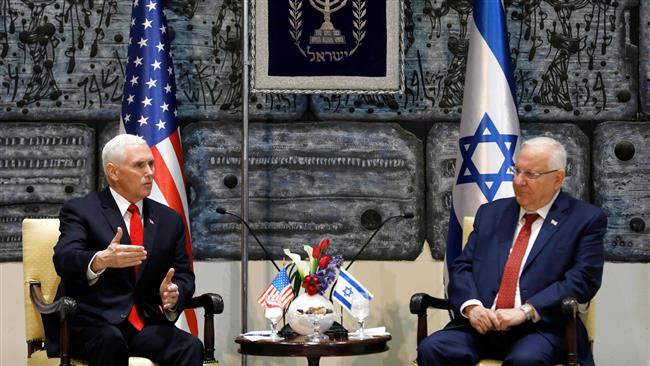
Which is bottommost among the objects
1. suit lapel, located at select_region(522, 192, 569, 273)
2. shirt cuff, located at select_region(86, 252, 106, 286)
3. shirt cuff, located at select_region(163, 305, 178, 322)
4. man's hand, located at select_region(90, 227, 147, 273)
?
shirt cuff, located at select_region(163, 305, 178, 322)

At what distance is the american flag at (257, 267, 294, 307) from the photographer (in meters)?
4.65

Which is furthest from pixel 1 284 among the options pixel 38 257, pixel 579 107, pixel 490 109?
pixel 579 107

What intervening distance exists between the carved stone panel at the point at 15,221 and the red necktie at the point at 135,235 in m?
1.50

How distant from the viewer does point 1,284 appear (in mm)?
5949

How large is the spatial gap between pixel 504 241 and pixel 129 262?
60.1 inches

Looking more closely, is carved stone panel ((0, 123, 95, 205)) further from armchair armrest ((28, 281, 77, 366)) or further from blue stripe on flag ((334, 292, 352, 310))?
blue stripe on flag ((334, 292, 352, 310))

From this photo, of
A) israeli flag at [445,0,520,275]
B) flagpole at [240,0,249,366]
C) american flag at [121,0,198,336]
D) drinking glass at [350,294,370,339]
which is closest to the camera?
drinking glass at [350,294,370,339]

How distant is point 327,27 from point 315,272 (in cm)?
180

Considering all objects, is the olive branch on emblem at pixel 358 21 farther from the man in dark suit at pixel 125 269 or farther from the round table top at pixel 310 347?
the round table top at pixel 310 347

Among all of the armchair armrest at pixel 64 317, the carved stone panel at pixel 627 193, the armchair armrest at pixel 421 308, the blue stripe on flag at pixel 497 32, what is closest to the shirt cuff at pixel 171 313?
the armchair armrest at pixel 64 317

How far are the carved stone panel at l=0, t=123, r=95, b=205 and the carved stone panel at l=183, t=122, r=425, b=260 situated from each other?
572 mm

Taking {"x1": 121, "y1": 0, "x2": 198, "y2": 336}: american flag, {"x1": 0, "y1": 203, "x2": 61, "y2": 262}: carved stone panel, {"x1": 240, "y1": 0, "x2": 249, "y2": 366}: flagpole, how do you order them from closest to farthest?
{"x1": 121, "y1": 0, "x2": 198, "y2": 336}: american flag
{"x1": 240, "y1": 0, "x2": 249, "y2": 366}: flagpole
{"x1": 0, "y1": 203, "x2": 61, "y2": 262}: carved stone panel

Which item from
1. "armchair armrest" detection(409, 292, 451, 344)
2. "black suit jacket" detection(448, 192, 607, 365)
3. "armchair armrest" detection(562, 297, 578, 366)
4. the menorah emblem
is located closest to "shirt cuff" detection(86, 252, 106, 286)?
"armchair armrest" detection(409, 292, 451, 344)

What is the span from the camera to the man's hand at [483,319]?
4.27 metres
